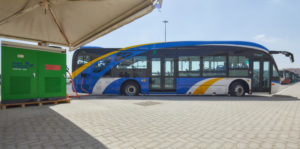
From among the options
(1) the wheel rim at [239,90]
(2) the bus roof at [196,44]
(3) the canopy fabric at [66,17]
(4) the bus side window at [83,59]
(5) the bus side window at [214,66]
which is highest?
(3) the canopy fabric at [66,17]

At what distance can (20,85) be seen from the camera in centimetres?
566

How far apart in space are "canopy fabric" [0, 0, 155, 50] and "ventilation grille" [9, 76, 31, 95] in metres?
2.36

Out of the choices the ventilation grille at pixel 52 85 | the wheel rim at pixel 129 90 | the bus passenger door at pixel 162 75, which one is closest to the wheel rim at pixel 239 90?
the bus passenger door at pixel 162 75

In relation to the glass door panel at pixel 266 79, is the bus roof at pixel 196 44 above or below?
above

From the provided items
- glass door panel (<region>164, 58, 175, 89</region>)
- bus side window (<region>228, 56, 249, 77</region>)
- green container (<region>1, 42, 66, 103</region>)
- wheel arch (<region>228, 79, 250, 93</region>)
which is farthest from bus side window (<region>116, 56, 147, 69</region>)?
wheel arch (<region>228, 79, 250, 93</region>)

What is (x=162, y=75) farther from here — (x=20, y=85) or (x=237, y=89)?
(x=20, y=85)

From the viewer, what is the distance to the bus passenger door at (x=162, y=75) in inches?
361

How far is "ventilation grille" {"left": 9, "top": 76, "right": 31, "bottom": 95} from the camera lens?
18.1 ft

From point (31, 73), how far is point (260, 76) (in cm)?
1233

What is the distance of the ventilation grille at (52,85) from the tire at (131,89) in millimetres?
3731

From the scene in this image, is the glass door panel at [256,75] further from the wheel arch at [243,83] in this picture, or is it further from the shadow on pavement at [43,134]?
the shadow on pavement at [43,134]

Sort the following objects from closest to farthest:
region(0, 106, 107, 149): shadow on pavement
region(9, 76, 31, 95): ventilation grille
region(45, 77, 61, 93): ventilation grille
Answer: region(0, 106, 107, 149): shadow on pavement
region(9, 76, 31, 95): ventilation grille
region(45, 77, 61, 93): ventilation grille

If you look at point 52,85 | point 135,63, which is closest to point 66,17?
point 52,85

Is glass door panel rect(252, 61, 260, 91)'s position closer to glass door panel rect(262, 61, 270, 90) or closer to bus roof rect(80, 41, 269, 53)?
glass door panel rect(262, 61, 270, 90)
